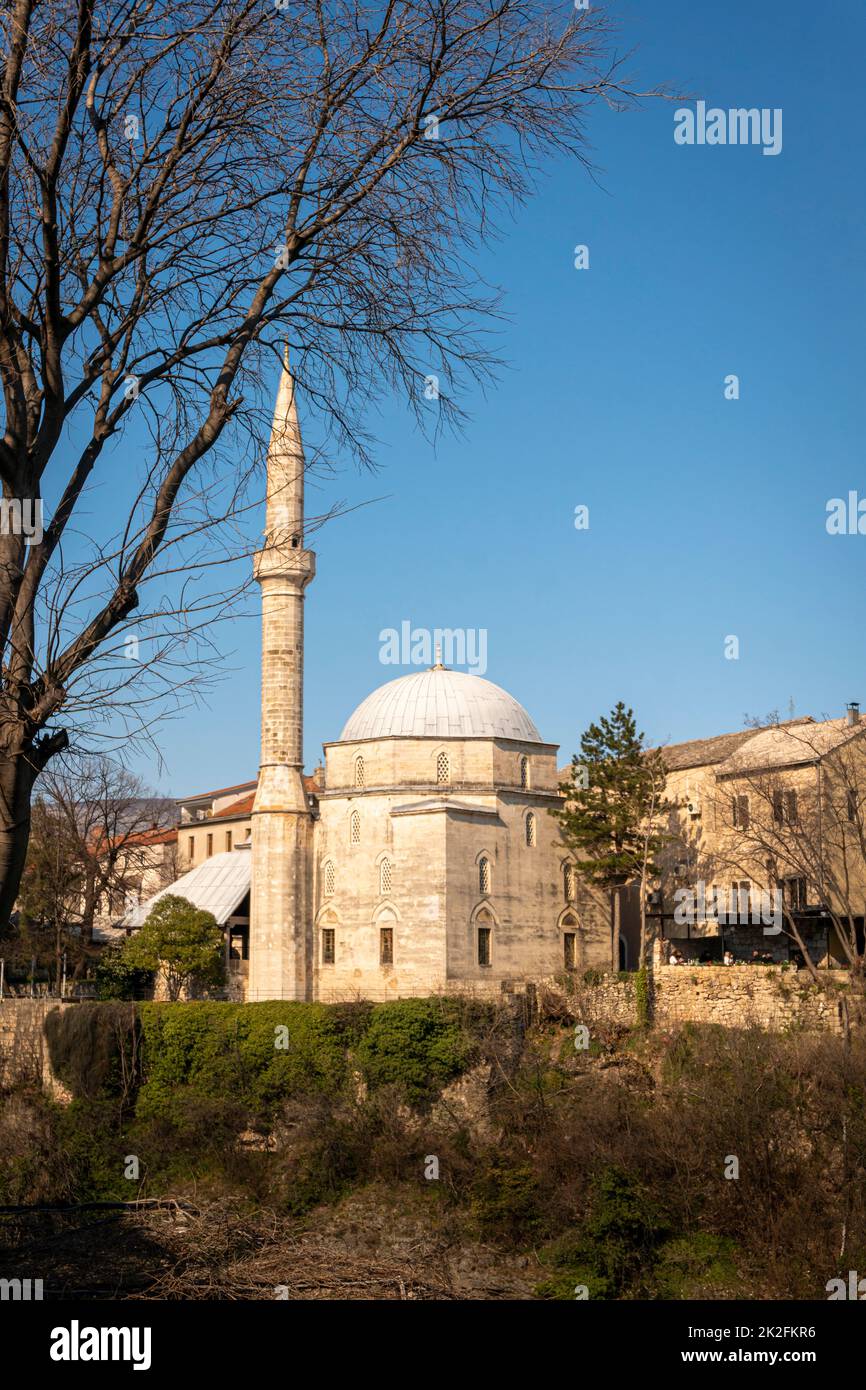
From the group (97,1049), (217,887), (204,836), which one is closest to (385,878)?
(97,1049)

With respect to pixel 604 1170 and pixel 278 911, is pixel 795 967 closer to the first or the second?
pixel 604 1170

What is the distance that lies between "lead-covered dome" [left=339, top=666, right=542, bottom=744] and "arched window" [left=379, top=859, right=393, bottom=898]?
11.2 feet

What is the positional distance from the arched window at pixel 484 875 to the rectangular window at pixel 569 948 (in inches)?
118

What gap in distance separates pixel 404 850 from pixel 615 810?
5.41 meters

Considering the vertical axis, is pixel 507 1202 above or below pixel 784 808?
below

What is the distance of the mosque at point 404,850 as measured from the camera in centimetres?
3309

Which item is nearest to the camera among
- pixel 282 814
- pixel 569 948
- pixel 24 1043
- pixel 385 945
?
pixel 385 945

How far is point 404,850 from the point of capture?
111 feet

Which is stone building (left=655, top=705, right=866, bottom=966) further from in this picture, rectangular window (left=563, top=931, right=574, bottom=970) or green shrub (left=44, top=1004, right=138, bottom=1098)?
green shrub (left=44, top=1004, right=138, bottom=1098)

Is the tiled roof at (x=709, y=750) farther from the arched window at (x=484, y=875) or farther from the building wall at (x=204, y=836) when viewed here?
the building wall at (x=204, y=836)

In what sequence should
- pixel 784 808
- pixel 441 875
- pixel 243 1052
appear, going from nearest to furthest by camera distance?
pixel 243 1052
pixel 784 808
pixel 441 875

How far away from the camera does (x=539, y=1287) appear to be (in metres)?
21.9

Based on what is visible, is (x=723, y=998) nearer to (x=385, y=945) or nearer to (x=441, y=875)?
(x=441, y=875)
